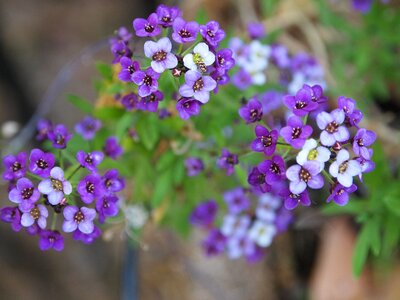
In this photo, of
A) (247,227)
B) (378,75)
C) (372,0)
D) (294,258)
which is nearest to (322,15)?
(372,0)

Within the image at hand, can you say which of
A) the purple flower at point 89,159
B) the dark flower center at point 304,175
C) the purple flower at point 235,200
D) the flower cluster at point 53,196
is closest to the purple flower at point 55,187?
the flower cluster at point 53,196

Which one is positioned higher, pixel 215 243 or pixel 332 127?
pixel 332 127

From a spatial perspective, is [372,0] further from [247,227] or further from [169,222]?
[169,222]

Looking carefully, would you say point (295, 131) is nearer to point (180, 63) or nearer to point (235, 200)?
point (180, 63)

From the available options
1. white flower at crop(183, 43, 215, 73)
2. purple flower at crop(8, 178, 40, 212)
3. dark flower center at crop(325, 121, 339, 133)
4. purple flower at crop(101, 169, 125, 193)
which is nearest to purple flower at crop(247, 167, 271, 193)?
dark flower center at crop(325, 121, 339, 133)

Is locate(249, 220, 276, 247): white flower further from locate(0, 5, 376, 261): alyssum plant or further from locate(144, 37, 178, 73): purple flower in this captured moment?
locate(144, 37, 178, 73): purple flower

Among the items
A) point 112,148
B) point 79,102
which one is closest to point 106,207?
point 112,148

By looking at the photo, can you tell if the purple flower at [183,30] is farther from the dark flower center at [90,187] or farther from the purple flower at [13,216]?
the purple flower at [13,216]
